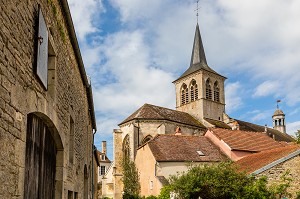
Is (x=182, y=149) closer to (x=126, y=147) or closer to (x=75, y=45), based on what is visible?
(x=126, y=147)

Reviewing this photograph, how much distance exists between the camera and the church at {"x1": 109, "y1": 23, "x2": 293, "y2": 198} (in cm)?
3725

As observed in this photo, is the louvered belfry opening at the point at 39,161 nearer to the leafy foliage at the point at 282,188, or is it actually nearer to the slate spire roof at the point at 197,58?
the leafy foliage at the point at 282,188

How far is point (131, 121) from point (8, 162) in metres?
33.9

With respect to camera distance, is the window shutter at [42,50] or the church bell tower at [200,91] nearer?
the window shutter at [42,50]

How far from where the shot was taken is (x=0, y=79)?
12.2 feet

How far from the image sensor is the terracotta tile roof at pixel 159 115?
3800 cm

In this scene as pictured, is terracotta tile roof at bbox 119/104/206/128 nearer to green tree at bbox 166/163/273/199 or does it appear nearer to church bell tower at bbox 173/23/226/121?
church bell tower at bbox 173/23/226/121

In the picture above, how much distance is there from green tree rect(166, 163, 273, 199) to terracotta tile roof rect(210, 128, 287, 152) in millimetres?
14105

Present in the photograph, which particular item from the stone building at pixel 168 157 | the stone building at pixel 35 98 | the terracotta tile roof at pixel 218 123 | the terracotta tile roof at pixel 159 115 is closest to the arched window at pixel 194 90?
the terracotta tile roof at pixel 218 123

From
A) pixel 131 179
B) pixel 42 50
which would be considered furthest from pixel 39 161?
pixel 131 179

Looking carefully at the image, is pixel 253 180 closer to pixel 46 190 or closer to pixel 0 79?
pixel 46 190

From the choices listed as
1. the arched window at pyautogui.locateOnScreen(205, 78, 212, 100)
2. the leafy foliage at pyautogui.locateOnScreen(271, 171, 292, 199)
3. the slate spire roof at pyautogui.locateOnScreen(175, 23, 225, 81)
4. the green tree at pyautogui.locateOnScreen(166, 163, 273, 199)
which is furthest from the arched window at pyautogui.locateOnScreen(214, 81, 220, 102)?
the leafy foliage at pyautogui.locateOnScreen(271, 171, 292, 199)

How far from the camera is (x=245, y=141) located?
30.4 meters

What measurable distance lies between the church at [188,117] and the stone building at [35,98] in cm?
Result: 2134
